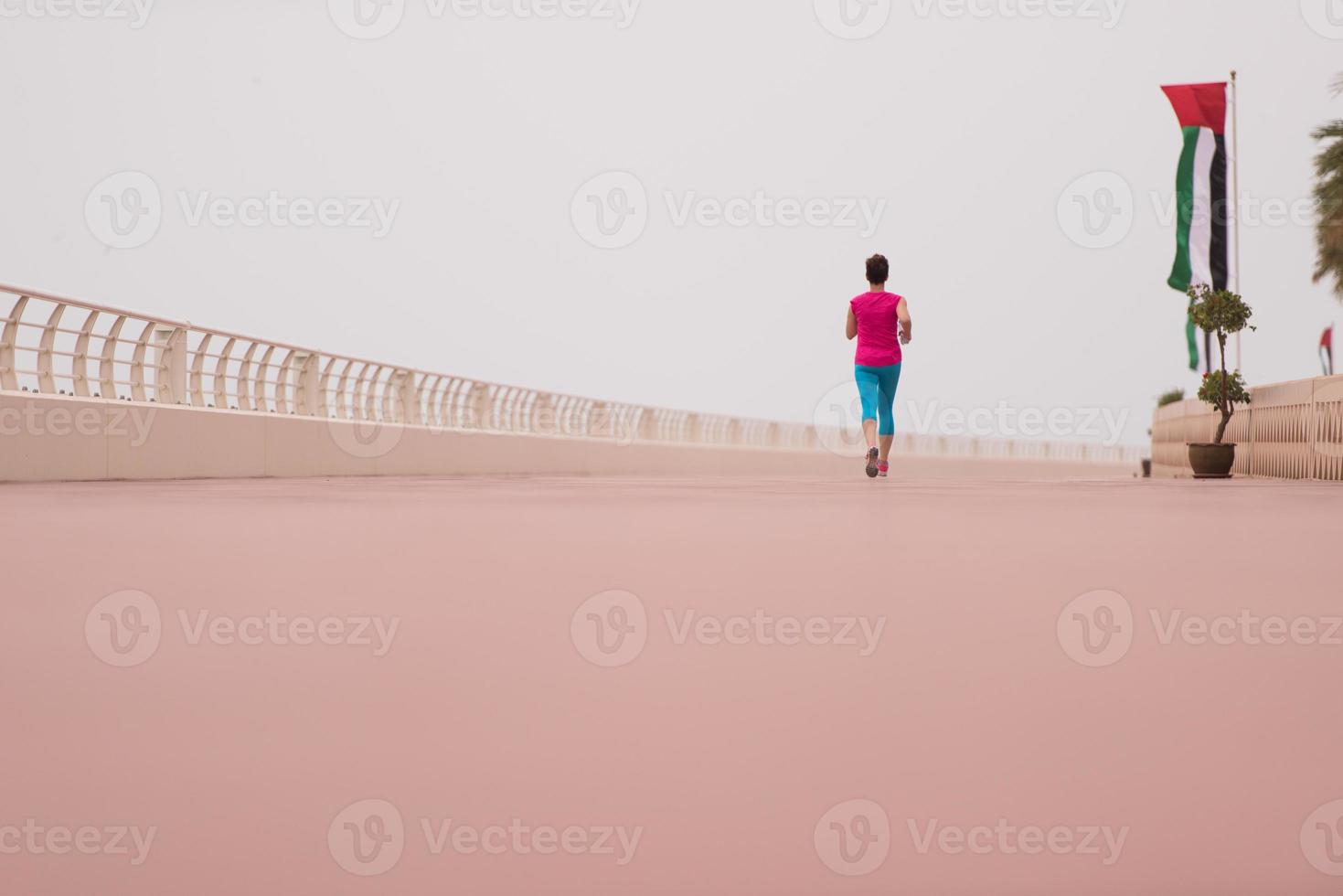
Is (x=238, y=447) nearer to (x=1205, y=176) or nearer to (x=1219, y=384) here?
(x=1219, y=384)

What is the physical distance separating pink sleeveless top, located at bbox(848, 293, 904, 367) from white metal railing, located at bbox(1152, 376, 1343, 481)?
400cm

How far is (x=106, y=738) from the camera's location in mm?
2322

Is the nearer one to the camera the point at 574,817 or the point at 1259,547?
the point at 574,817

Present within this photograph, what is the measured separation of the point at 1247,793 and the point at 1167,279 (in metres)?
23.3

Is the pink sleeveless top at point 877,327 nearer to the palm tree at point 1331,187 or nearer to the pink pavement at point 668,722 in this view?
the pink pavement at point 668,722

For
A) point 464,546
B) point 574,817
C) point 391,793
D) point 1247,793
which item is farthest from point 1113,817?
point 464,546

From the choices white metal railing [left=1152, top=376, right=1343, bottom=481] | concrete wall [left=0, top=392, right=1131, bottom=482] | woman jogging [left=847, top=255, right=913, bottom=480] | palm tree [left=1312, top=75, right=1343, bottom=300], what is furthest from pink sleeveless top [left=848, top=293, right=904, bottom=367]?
palm tree [left=1312, top=75, right=1343, bottom=300]

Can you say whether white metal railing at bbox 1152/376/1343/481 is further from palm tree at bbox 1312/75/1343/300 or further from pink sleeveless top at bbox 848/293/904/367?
palm tree at bbox 1312/75/1343/300

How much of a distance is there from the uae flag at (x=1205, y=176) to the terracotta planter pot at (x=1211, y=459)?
525 centimetres

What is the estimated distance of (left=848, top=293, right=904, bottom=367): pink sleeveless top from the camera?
12930mm

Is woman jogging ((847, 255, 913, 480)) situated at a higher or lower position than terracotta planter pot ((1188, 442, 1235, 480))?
higher

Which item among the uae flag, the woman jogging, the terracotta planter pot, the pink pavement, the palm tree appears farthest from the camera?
the palm tree

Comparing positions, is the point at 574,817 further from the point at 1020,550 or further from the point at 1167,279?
the point at 1167,279

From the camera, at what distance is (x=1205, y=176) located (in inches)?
856
